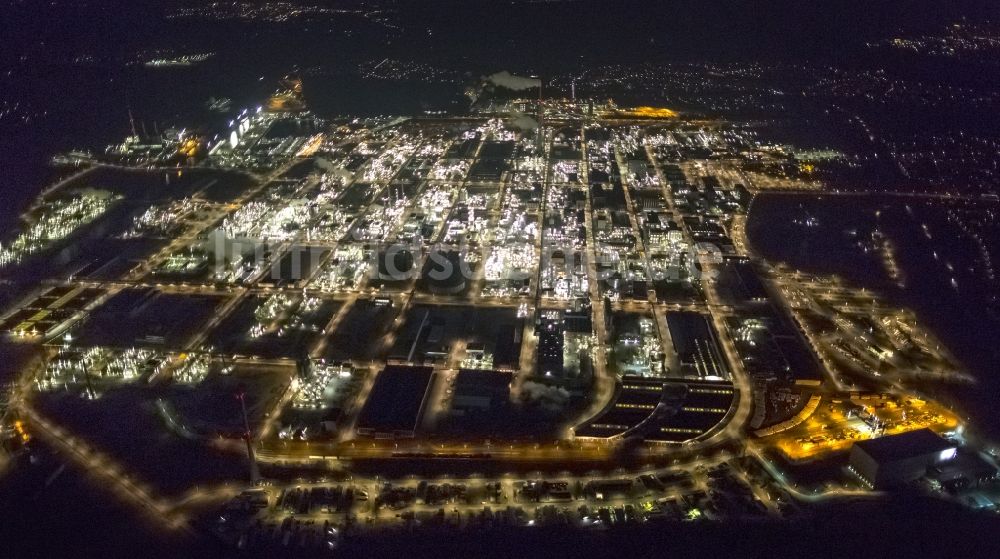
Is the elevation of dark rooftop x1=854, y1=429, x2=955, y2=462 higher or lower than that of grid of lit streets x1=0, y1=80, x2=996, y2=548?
higher

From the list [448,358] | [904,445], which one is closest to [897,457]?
[904,445]

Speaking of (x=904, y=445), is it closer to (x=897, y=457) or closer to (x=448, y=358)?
(x=897, y=457)

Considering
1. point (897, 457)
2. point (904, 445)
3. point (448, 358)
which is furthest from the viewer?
point (448, 358)

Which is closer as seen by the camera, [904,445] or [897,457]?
[897,457]

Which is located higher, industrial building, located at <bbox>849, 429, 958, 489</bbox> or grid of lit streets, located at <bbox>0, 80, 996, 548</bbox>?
industrial building, located at <bbox>849, 429, 958, 489</bbox>

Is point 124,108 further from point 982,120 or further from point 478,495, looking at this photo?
point 982,120

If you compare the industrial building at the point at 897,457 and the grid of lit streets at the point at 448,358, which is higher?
the industrial building at the point at 897,457

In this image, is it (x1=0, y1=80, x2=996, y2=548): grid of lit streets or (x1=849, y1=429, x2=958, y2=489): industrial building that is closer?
(x1=849, y1=429, x2=958, y2=489): industrial building

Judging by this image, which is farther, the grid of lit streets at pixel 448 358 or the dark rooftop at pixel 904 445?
the grid of lit streets at pixel 448 358

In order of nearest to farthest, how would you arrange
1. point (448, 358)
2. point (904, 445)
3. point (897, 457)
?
point (897, 457)
point (904, 445)
point (448, 358)

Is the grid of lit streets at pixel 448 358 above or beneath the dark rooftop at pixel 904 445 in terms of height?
beneath
